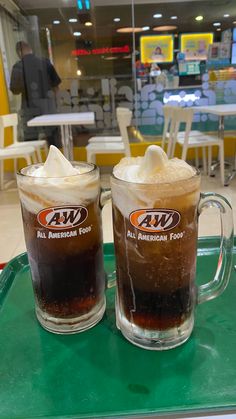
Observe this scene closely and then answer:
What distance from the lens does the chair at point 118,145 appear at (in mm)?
3346

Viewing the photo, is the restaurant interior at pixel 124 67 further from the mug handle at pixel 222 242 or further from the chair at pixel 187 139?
the mug handle at pixel 222 242

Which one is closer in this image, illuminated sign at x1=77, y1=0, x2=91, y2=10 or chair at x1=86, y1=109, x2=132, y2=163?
chair at x1=86, y1=109, x2=132, y2=163

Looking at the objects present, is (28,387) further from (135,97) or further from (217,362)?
(135,97)

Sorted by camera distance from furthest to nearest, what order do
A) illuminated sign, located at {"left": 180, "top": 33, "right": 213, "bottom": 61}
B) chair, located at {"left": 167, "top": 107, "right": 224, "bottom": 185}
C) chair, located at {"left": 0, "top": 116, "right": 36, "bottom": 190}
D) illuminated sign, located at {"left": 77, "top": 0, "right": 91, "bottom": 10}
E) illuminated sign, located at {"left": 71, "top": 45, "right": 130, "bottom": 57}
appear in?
1. illuminated sign, located at {"left": 180, "top": 33, "right": 213, "bottom": 61}
2. illuminated sign, located at {"left": 71, "top": 45, "right": 130, "bottom": 57}
3. illuminated sign, located at {"left": 77, "top": 0, "right": 91, "bottom": 10}
4. chair, located at {"left": 0, "top": 116, "right": 36, "bottom": 190}
5. chair, located at {"left": 167, "top": 107, "right": 224, "bottom": 185}

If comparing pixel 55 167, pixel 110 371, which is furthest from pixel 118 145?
pixel 110 371

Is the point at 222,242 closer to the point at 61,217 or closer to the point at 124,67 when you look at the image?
the point at 61,217

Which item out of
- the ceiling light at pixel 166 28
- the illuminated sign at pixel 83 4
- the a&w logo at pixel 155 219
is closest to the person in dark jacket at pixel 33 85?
the illuminated sign at pixel 83 4

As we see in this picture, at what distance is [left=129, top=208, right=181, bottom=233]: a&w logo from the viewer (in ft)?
1.55

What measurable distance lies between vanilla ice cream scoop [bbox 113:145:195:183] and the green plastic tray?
0.25 metres

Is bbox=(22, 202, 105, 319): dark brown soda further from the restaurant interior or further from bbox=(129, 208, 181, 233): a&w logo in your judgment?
the restaurant interior

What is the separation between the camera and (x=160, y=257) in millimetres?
496

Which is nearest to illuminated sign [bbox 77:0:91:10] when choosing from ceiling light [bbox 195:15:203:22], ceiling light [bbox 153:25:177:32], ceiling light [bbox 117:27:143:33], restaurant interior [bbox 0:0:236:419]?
restaurant interior [bbox 0:0:236:419]

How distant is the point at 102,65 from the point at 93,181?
181 inches

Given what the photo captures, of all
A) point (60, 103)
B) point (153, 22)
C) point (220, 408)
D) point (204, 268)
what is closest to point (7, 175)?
point (60, 103)
